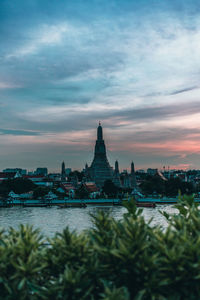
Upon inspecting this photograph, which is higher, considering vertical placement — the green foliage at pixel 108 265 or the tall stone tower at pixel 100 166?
the tall stone tower at pixel 100 166

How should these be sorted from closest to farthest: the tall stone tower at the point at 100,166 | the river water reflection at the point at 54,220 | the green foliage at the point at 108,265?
the green foliage at the point at 108,265, the river water reflection at the point at 54,220, the tall stone tower at the point at 100,166

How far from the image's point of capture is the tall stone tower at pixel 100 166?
130m

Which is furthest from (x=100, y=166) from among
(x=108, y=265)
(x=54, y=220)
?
(x=108, y=265)

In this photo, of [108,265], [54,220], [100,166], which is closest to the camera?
[108,265]

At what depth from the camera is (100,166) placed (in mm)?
133625

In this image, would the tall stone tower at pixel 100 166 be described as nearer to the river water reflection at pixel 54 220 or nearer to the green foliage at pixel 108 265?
the river water reflection at pixel 54 220

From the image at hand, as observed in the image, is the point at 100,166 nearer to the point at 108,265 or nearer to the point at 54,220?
the point at 54,220

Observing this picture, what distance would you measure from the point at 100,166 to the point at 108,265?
124472 mm

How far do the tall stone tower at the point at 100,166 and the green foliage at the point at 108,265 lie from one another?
118m

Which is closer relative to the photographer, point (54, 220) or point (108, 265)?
point (108, 265)

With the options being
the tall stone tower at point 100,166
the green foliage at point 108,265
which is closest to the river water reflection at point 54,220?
the green foliage at point 108,265

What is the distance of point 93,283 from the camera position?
9414 mm

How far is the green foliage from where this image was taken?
862 centimetres

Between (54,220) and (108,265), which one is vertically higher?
(108,265)
